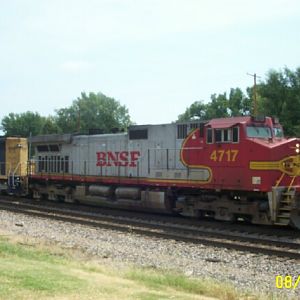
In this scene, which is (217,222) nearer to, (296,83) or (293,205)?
(293,205)

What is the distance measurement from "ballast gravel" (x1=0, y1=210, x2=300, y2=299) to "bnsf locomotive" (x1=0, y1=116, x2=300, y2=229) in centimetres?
356

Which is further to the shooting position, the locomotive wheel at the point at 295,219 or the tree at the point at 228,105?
the tree at the point at 228,105

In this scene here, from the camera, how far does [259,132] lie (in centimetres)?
1684

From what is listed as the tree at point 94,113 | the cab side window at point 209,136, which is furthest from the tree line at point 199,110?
the cab side window at point 209,136

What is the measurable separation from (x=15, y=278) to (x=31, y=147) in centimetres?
2119

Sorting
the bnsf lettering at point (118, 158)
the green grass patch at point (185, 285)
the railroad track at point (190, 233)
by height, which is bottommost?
the railroad track at point (190, 233)

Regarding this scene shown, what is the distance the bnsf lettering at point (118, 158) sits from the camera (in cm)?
2119

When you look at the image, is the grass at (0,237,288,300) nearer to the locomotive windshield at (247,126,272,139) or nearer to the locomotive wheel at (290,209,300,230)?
the locomotive wheel at (290,209,300,230)

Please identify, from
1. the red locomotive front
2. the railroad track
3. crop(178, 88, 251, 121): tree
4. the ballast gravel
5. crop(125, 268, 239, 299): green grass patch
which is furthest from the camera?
crop(178, 88, 251, 121): tree

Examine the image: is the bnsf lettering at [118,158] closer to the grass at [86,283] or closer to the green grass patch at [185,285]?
the grass at [86,283]

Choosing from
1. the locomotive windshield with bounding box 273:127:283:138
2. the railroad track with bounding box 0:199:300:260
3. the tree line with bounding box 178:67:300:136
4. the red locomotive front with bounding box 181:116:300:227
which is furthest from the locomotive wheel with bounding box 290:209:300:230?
the tree line with bounding box 178:67:300:136

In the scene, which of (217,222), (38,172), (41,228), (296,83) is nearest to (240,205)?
(217,222)

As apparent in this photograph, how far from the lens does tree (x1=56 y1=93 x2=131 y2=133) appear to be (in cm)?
10275

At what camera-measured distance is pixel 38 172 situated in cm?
2670
